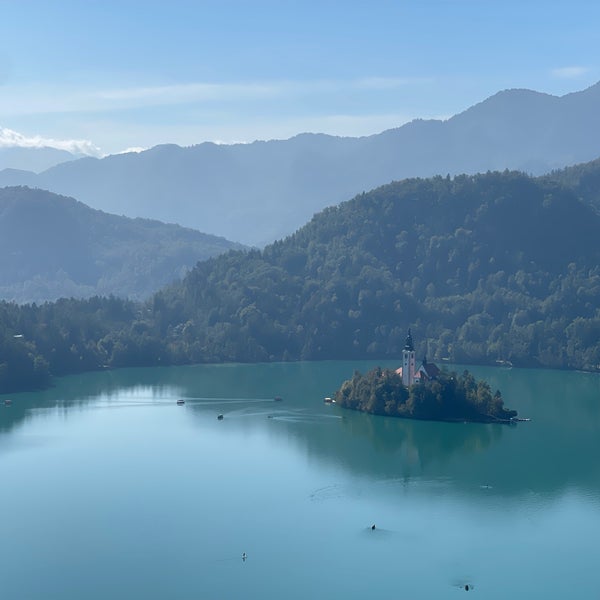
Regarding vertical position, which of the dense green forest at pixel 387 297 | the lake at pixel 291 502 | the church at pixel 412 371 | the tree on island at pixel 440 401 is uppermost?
the dense green forest at pixel 387 297

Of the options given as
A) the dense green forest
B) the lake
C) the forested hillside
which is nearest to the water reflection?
the lake

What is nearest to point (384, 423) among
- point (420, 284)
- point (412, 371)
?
point (412, 371)

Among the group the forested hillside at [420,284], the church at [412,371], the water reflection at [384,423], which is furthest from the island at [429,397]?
the forested hillside at [420,284]

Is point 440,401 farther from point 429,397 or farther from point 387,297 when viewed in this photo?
point 387,297

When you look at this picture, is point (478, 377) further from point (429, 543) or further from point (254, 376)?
point (429, 543)

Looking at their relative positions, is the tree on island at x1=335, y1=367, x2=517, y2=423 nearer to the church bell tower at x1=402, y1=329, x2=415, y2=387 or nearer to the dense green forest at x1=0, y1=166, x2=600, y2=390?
the church bell tower at x1=402, y1=329, x2=415, y2=387

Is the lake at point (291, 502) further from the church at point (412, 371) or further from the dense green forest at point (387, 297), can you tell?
the dense green forest at point (387, 297)
